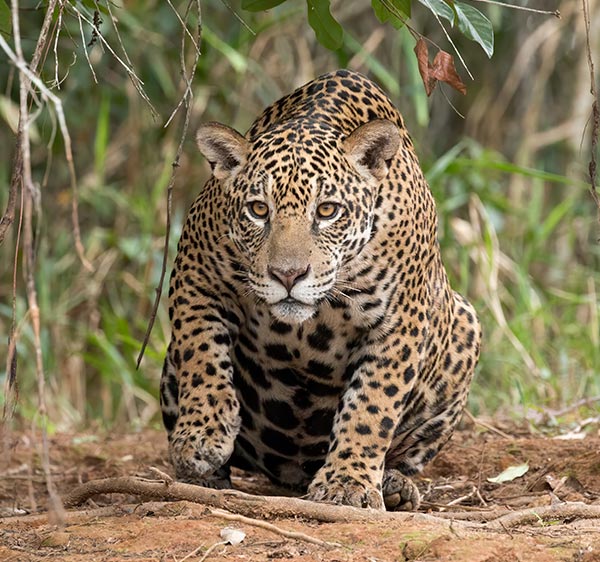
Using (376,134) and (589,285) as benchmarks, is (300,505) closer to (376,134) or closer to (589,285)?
(376,134)

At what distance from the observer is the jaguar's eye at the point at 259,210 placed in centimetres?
499

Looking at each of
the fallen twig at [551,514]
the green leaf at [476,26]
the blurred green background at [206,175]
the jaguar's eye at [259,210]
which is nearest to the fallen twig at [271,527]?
the fallen twig at [551,514]

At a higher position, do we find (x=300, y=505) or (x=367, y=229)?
(x=367, y=229)

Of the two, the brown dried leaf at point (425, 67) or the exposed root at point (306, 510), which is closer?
the exposed root at point (306, 510)

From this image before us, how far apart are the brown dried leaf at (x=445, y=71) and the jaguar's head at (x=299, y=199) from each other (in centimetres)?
50

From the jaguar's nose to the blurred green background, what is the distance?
342 centimetres

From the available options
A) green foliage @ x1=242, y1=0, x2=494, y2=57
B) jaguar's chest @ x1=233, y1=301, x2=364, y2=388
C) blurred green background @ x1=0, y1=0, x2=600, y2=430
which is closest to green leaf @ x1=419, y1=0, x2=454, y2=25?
green foliage @ x1=242, y1=0, x2=494, y2=57

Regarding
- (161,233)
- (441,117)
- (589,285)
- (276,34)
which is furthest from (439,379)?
(441,117)

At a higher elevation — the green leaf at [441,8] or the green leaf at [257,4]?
the green leaf at [257,4]

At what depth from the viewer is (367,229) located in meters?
5.16

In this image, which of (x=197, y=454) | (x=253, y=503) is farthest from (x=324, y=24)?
(x=253, y=503)

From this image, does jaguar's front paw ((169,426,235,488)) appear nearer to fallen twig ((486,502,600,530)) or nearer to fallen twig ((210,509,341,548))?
fallen twig ((210,509,341,548))

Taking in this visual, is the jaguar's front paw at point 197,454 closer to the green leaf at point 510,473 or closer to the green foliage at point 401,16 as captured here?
the green leaf at point 510,473

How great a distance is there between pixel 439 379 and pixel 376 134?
1524mm
